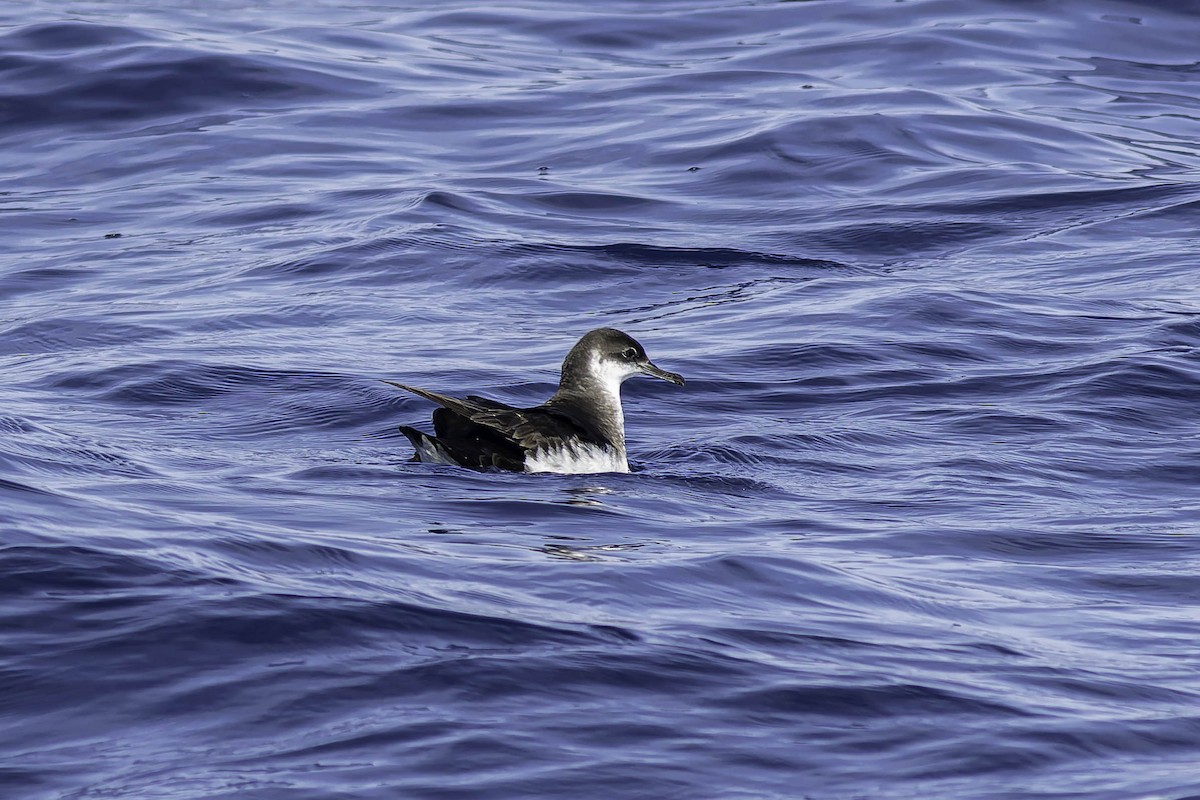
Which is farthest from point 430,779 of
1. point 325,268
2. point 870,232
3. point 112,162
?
point 112,162

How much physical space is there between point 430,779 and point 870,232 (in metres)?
10.5

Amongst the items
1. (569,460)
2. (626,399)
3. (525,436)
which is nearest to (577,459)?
(569,460)

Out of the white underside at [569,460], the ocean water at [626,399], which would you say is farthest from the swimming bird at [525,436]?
the ocean water at [626,399]

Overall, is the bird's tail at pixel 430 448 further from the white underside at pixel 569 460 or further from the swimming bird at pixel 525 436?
the white underside at pixel 569 460

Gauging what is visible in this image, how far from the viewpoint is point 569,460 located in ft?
30.3

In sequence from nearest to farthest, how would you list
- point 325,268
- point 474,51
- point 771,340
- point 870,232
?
point 771,340 → point 325,268 → point 870,232 → point 474,51

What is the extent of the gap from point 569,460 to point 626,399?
7.74 ft

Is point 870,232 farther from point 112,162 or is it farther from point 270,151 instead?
point 112,162

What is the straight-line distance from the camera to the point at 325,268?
1388cm

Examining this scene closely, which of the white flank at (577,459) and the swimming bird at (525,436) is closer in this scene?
→ the swimming bird at (525,436)

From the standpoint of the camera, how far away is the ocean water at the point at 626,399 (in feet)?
17.8

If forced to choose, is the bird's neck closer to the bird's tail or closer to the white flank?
the white flank

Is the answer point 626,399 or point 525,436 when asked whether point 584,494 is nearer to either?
point 525,436

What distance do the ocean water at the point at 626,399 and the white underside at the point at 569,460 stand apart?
0.16m
